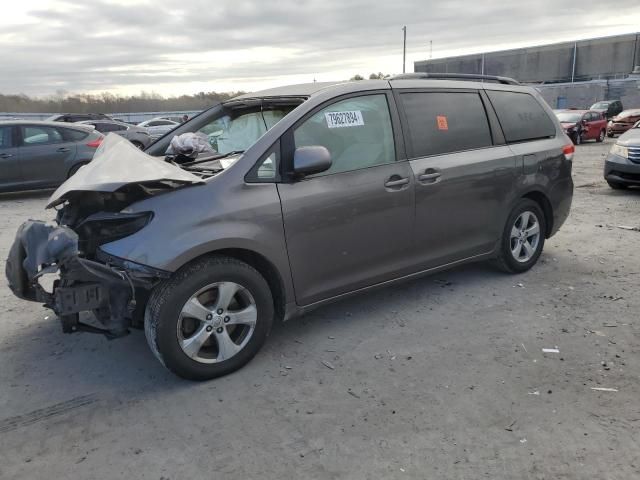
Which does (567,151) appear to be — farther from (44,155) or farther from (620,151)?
(44,155)

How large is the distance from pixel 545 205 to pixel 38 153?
9028 millimetres

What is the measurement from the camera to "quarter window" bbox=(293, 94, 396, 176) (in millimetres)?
3718

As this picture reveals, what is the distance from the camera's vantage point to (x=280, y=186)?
11.5 ft

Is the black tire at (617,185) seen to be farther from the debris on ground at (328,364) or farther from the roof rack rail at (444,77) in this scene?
the debris on ground at (328,364)

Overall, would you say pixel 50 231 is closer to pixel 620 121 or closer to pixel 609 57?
pixel 620 121

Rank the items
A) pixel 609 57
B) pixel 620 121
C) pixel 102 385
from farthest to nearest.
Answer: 1. pixel 609 57
2. pixel 620 121
3. pixel 102 385

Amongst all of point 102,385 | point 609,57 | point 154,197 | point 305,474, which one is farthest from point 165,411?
point 609,57

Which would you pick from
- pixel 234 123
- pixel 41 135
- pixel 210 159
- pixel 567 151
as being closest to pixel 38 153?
pixel 41 135

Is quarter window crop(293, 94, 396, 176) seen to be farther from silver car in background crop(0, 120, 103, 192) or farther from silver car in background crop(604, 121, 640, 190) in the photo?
silver car in background crop(0, 120, 103, 192)

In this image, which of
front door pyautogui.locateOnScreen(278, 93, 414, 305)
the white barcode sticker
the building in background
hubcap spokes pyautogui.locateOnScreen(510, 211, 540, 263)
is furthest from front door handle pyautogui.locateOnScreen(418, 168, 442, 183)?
the building in background

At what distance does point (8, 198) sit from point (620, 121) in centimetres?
2462

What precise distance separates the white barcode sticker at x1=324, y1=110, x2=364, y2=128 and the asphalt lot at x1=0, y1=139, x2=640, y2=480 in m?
1.56

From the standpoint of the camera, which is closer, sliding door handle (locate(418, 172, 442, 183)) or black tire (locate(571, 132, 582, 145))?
sliding door handle (locate(418, 172, 442, 183))

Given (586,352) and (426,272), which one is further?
(426,272)
